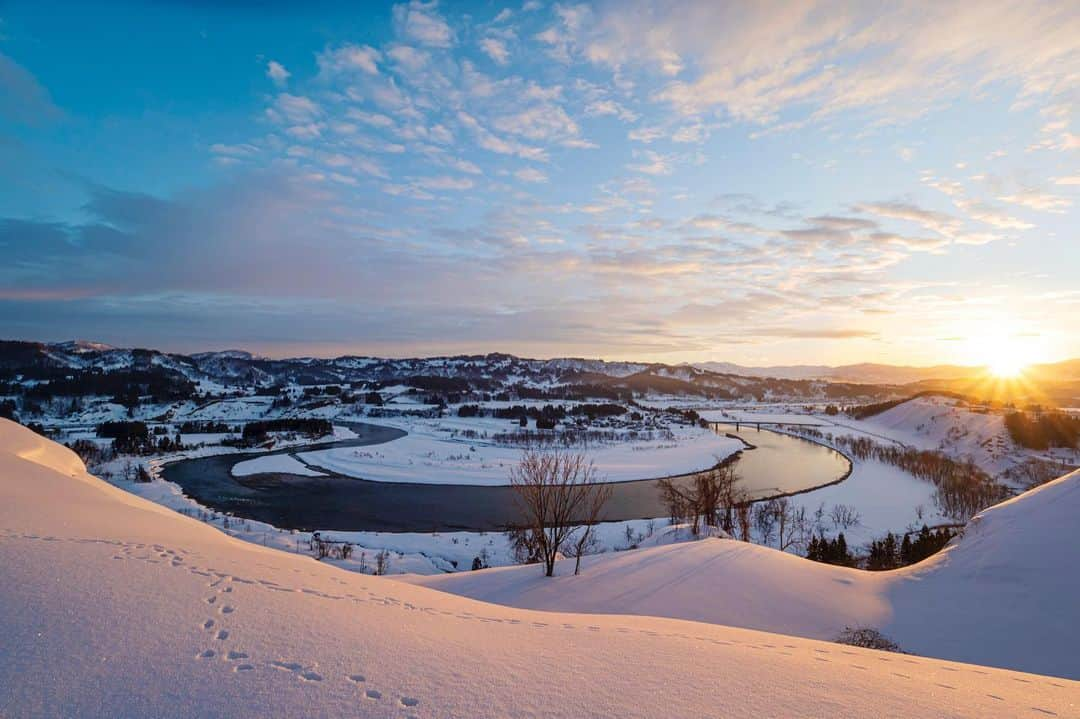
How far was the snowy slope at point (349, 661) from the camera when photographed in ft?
9.60

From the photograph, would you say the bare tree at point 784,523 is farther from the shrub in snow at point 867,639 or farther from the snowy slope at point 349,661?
the snowy slope at point 349,661

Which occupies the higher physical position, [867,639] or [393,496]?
[867,639]

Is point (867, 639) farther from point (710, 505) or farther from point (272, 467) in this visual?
point (272, 467)

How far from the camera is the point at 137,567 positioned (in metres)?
4.93

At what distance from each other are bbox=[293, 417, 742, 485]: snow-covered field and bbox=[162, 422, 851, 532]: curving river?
3190 millimetres

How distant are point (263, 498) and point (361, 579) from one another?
45.7m

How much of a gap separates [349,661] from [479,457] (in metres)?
68.4

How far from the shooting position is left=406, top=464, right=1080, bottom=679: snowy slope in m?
9.13

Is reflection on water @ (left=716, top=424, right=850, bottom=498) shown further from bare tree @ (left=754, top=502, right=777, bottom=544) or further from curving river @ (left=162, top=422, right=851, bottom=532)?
bare tree @ (left=754, top=502, right=777, bottom=544)

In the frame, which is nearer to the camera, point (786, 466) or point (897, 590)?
point (897, 590)

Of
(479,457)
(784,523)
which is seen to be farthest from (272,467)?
(784,523)

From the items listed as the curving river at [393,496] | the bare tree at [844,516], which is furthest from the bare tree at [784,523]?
the curving river at [393,496]

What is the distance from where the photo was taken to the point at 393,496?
1889 inches

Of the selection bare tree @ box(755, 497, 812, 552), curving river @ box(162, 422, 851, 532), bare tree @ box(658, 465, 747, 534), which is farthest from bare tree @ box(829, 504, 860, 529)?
bare tree @ box(658, 465, 747, 534)
